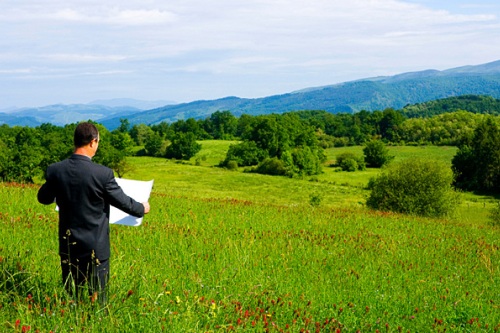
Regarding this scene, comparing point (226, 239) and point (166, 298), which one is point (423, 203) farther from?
point (166, 298)

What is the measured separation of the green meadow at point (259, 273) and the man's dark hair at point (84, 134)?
1.58 metres

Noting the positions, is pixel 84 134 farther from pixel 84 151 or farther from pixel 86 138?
pixel 84 151

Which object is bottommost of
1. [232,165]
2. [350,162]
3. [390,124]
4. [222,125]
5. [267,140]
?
[350,162]

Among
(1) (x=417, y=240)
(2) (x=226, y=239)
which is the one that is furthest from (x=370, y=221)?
(2) (x=226, y=239)

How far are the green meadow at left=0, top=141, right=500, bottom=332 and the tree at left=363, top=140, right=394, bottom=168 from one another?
103286 mm

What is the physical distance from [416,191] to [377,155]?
7651cm

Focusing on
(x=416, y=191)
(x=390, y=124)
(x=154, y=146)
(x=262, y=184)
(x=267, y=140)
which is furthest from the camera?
(x=390, y=124)

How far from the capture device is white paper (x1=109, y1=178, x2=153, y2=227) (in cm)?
549

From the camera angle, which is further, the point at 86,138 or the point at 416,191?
the point at 416,191

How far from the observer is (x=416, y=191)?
1689 inches

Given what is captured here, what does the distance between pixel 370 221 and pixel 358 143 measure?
14491 cm

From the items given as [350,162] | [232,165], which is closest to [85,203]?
[232,165]

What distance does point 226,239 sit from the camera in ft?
35.2

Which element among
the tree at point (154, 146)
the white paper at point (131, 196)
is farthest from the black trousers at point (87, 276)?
the tree at point (154, 146)
